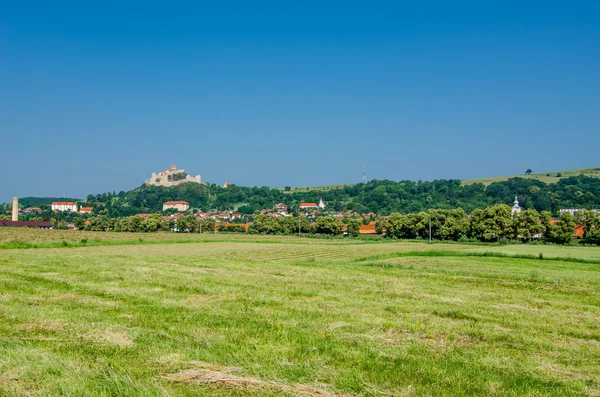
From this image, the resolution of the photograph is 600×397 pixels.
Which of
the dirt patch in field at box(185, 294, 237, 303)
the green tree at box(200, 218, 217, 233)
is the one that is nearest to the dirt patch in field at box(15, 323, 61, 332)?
the dirt patch in field at box(185, 294, 237, 303)

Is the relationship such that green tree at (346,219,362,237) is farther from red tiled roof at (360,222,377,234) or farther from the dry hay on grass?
the dry hay on grass

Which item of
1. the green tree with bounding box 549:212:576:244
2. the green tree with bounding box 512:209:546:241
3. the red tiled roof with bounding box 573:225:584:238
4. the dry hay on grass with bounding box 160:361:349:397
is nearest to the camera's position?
the dry hay on grass with bounding box 160:361:349:397

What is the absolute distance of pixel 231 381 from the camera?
20.2 feet

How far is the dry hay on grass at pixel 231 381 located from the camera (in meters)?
5.87

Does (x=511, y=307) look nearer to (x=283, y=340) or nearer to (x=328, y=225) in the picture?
(x=283, y=340)

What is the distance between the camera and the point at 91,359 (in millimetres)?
6988

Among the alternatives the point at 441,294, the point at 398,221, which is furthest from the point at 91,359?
the point at 398,221

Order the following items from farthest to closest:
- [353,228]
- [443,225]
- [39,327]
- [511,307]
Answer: [353,228], [443,225], [511,307], [39,327]

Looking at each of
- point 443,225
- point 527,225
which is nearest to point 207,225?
point 443,225

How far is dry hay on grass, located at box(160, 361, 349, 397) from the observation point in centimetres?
587

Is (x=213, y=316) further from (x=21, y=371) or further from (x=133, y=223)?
(x=133, y=223)

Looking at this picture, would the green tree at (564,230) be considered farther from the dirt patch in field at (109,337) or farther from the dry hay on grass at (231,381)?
the dry hay on grass at (231,381)

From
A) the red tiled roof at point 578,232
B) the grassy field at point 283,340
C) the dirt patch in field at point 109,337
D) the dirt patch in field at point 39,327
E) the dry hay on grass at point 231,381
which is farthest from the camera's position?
the red tiled roof at point 578,232

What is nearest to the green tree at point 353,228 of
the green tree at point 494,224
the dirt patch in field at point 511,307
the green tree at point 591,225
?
the green tree at point 494,224
